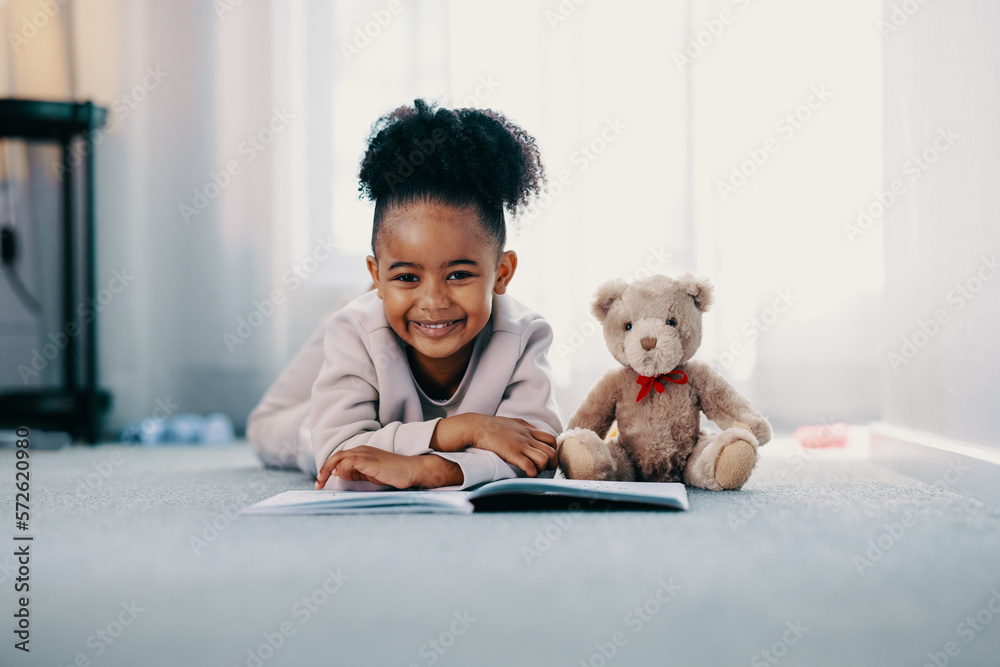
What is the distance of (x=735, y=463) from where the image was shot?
3.21 feet

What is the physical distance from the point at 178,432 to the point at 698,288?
57.3 inches

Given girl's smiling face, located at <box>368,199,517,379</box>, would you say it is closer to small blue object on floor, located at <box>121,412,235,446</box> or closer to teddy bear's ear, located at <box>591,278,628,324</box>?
teddy bear's ear, located at <box>591,278,628,324</box>

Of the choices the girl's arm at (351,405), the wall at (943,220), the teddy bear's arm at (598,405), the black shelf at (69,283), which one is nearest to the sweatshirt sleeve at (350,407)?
the girl's arm at (351,405)

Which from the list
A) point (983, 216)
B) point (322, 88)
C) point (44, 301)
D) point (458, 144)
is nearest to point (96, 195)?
point (44, 301)

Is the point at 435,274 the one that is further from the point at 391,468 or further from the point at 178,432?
the point at 178,432

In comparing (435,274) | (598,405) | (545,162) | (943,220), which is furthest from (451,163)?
(545,162)

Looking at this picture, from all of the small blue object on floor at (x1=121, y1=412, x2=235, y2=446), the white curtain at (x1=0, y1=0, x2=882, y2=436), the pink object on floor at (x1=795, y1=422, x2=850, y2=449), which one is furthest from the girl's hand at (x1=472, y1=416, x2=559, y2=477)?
the small blue object on floor at (x1=121, y1=412, x2=235, y2=446)

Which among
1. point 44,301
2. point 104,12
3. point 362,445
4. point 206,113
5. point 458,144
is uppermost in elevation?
point 104,12

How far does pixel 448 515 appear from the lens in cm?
78

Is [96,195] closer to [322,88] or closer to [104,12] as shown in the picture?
[104,12]

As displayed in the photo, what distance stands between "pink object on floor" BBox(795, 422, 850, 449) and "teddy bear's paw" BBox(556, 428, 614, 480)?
0.95 m

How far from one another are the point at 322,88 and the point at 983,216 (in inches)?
68.9

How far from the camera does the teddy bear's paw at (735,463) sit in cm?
98

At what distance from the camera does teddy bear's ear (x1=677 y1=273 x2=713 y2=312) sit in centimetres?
105
